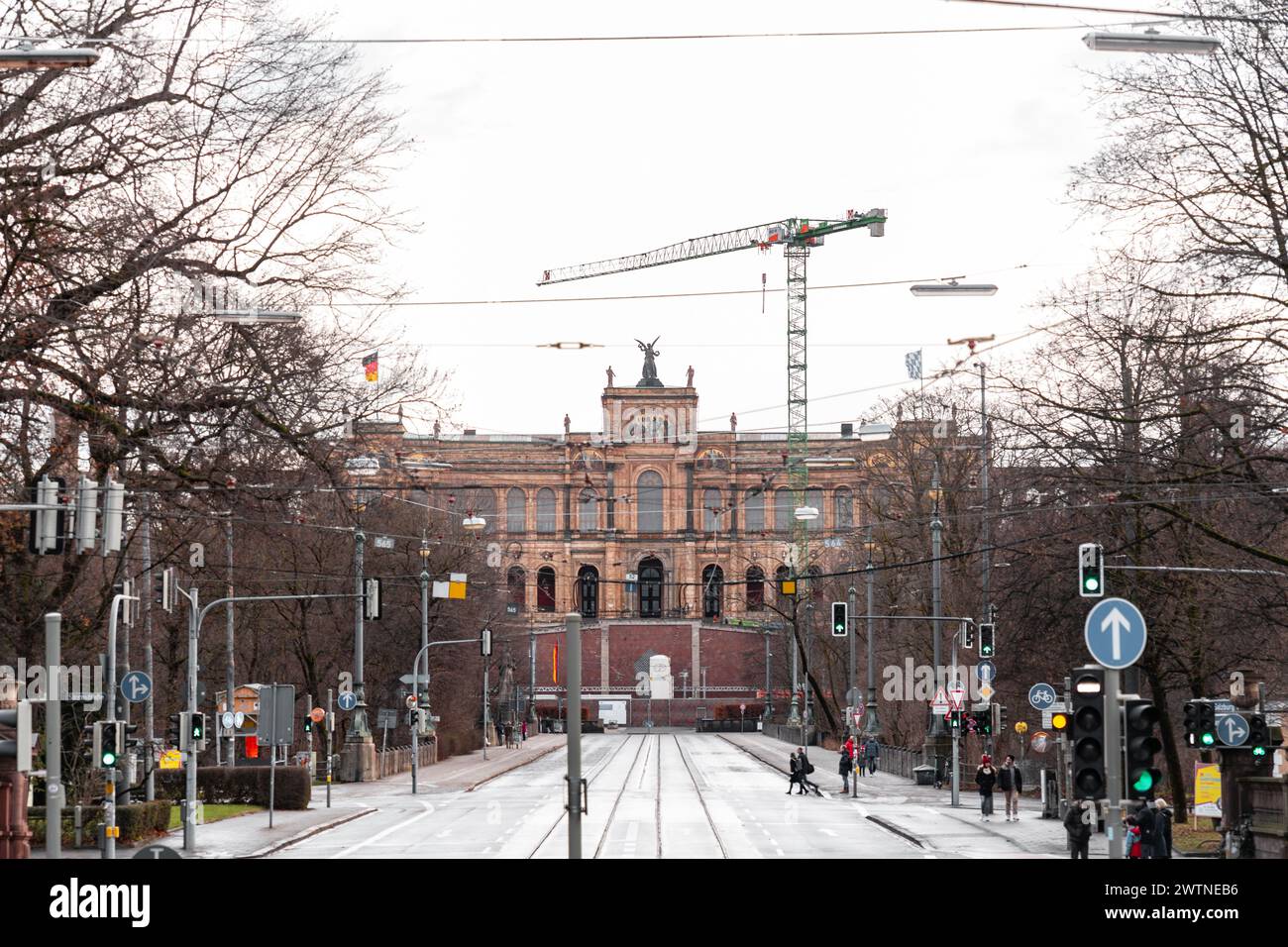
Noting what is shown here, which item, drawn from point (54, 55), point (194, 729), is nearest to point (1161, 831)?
point (194, 729)

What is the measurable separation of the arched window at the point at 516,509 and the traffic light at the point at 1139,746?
124 m

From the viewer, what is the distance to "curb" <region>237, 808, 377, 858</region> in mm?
34394

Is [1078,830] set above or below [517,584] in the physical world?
below

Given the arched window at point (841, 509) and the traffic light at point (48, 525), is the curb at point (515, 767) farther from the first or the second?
the arched window at point (841, 509)

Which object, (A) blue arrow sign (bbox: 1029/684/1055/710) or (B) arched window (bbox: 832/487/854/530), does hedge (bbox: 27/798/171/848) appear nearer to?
(A) blue arrow sign (bbox: 1029/684/1055/710)

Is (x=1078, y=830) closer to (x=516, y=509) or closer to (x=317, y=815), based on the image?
(x=317, y=815)

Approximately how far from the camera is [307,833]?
39.1 meters

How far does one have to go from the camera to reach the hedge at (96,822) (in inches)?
1346

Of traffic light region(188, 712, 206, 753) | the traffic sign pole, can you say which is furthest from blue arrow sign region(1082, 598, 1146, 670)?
traffic light region(188, 712, 206, 753)

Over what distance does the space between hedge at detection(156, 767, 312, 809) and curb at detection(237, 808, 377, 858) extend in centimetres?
179

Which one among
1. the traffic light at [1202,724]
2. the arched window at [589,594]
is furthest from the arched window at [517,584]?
the traffic light at [1202,724]

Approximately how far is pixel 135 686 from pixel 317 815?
12778 millimetres

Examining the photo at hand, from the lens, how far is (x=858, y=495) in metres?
75.9
